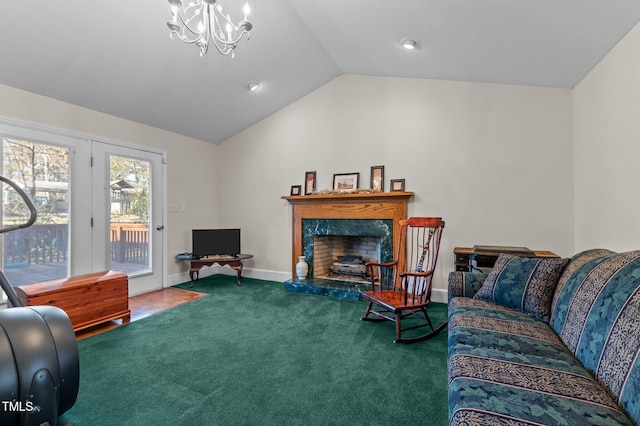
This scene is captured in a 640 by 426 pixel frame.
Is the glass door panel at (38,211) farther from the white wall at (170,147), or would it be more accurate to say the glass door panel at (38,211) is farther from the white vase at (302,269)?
the white vase at (302,269)

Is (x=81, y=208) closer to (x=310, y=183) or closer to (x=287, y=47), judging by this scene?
(x=310, y=183)

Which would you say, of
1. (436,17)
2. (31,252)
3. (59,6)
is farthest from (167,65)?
(436,17)

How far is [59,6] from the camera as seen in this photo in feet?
7.98

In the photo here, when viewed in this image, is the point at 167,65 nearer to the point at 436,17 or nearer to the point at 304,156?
the point at 304,156

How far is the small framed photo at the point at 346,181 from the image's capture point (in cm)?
428

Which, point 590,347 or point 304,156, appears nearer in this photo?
point 590,347

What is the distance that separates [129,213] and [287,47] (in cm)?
294

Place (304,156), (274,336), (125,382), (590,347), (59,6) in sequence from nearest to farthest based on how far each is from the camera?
(590,347) < (125,382) < (59,6) < (274,336) < (304,156)

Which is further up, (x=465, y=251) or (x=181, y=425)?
(x=465, y=251)

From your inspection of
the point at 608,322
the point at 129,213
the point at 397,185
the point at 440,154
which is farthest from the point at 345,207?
the point at 608,322

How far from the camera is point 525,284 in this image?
210 cm

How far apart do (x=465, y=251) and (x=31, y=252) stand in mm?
4541

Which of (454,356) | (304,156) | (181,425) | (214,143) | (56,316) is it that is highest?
(214,143)

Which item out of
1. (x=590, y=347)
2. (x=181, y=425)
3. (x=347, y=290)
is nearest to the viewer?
(x=590, y=347)
